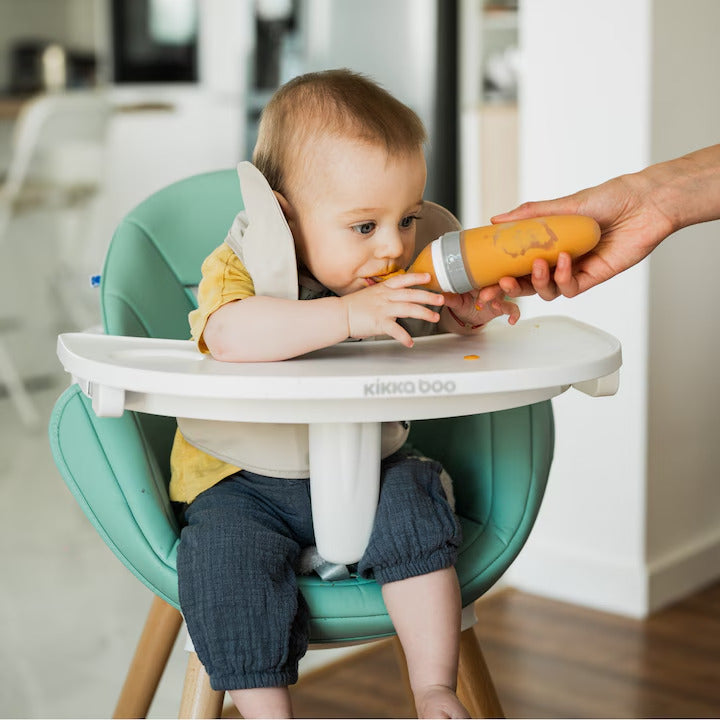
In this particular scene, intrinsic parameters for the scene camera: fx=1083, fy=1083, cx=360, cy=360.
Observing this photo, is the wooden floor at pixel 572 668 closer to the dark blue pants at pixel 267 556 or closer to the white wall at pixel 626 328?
the white wall at pixel 626 328

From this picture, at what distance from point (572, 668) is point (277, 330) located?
101 centimetres

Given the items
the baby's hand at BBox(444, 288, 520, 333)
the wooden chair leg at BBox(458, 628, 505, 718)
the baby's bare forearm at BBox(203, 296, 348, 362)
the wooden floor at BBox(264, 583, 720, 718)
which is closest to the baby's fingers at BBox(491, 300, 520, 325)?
the baby's hand at BBox(444, 288, 520, 333)

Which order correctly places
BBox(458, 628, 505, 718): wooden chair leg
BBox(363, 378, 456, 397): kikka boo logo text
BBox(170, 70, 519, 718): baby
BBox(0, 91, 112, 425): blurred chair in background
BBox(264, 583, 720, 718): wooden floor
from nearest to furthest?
BBox(363, 378, 456, 397): kikka boo logo text < BBox(170, 70, 519, 718): baby < BBox(458, 628, 505, 718): wooden chair leg < BBox(264, 583, 720, 718): wooden floor < BBox(0, 91, 112, 425): blurred chair in background

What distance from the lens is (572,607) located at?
1939mm

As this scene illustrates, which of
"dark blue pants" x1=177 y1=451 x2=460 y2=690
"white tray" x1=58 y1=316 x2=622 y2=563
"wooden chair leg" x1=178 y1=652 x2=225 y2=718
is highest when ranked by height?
"white tray" x1=58 y1=316 x2=622 y2=563

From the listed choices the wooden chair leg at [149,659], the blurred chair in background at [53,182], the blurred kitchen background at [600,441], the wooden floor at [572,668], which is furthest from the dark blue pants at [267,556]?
the blurred chair in background at [53,182]

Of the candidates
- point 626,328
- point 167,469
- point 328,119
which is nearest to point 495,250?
point 328,119

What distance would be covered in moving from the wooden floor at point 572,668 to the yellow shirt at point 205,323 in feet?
1.93

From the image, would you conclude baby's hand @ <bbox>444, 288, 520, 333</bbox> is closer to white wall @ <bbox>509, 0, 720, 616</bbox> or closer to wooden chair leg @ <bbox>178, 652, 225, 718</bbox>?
wooden chair leg @ <bbox>178, 652, 225, 718</bbox>

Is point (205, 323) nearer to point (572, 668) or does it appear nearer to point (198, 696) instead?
point (198, 696)

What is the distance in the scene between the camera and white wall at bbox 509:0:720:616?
5.87 ft

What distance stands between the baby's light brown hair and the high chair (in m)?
0.21

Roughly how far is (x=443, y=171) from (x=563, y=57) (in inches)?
128

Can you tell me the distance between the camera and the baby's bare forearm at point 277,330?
3.02ft
